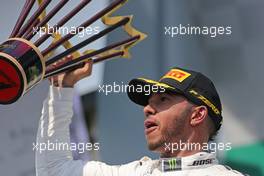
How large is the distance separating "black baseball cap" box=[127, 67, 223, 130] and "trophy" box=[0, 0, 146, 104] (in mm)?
118

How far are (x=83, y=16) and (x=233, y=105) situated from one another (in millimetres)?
620


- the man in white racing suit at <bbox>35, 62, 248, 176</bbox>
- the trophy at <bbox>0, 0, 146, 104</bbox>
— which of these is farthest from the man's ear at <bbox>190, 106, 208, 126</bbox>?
the trophy at <bbox>0, 0, 146, 104</bbox>

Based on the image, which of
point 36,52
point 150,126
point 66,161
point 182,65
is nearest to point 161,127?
point 150,126

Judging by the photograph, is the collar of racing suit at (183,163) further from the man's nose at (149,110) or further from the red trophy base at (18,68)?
the red trophy base at (18,68)

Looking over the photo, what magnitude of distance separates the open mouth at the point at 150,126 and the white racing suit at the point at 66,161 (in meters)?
0.08

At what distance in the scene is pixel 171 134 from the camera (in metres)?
1.33

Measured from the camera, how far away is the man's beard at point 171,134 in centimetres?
130

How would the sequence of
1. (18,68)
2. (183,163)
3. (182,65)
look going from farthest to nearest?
1. (182,65)
2. (183,163)
3. (18,68)

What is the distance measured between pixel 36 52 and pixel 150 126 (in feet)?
1.15

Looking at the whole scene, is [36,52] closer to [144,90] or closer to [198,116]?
[144,90]

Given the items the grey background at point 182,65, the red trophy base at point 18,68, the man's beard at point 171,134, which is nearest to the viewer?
the red trophy base at point 18,68

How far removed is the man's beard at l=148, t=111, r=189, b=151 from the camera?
1.30 m

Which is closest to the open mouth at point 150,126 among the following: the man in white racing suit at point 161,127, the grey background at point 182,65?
the man in white racing suit at point 161,127

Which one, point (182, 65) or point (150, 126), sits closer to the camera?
point (150, 126)
